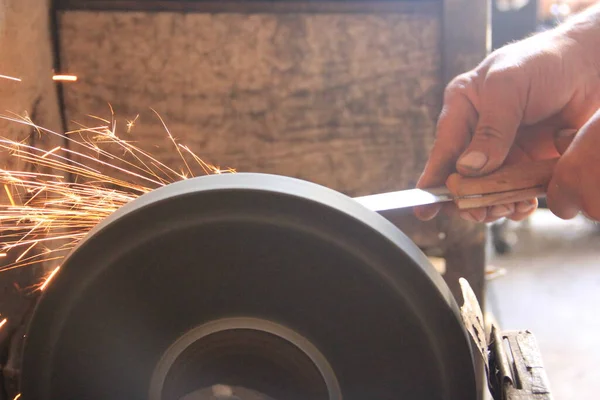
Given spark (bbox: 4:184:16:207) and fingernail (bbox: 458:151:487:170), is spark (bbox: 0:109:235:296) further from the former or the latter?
fingernail (bbox: 458:151:487:170)

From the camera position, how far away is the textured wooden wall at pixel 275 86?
1159 millimetres

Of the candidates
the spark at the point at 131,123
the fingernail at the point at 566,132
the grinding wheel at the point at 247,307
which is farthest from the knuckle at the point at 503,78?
the spark at the point at 131,123

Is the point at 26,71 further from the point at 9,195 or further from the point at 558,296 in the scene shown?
the point at 558,296

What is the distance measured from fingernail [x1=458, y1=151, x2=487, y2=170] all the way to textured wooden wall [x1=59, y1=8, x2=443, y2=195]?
374 millimetres

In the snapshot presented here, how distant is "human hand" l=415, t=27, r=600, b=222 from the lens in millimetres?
892

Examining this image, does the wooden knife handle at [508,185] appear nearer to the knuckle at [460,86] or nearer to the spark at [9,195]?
the knuckle at [460,86]

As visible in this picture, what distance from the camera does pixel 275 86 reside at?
1.21 metres

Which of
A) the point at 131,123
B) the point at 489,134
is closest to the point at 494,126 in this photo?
the point at 489,134

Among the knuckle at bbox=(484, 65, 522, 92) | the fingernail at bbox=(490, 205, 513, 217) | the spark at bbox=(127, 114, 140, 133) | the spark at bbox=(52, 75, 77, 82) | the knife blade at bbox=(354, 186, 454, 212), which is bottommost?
the knife blade at bbox=(354, 186, 454, 212)

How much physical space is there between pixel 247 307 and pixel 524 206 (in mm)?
691

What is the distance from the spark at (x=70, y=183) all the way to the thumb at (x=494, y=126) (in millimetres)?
537

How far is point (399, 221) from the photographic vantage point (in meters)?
1.27

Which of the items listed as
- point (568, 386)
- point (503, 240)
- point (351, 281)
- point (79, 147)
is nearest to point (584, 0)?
Result: point (503, 240)

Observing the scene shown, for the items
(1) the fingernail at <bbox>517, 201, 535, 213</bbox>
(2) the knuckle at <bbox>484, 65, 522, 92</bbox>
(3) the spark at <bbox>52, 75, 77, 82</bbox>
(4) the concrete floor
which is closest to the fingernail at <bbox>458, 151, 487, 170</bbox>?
(2) the knuckle at <bbox>484, 65, 522, 92</bbox>
